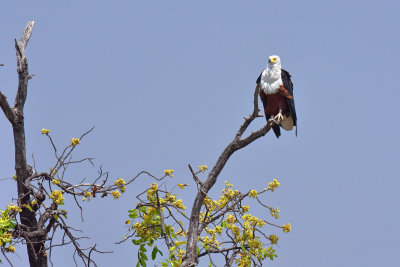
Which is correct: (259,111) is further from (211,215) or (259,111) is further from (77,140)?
(77,140)

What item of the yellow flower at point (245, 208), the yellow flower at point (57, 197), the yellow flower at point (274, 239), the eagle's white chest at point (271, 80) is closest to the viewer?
the yellow flower at point (57, 197)

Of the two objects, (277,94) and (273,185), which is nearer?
(273,185)

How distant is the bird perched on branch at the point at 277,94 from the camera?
21.4 feet

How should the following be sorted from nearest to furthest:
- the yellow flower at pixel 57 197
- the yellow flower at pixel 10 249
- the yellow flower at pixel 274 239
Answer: the yellow flower at pixel 10 249
the yellow flower at pixel 57 197
the yellow flower at pixel 274 239

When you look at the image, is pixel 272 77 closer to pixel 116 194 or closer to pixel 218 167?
pixel 218 167

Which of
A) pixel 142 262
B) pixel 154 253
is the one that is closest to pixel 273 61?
pixel 154 253

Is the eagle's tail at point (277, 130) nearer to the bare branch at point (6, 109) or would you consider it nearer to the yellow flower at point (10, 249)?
the bare branch at point (6, 109)

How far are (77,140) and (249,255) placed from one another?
1.81 m

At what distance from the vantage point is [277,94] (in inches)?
257

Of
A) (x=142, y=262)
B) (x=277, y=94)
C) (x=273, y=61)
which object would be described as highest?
(x=273, y=61)

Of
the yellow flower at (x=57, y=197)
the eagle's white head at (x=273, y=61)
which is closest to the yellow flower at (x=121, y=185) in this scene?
the yellow flower at (x=57, y=197)

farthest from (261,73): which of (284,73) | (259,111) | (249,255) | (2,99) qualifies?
(2,99)

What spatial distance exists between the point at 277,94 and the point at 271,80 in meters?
0.17

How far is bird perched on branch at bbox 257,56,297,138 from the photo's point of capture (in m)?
6.52
